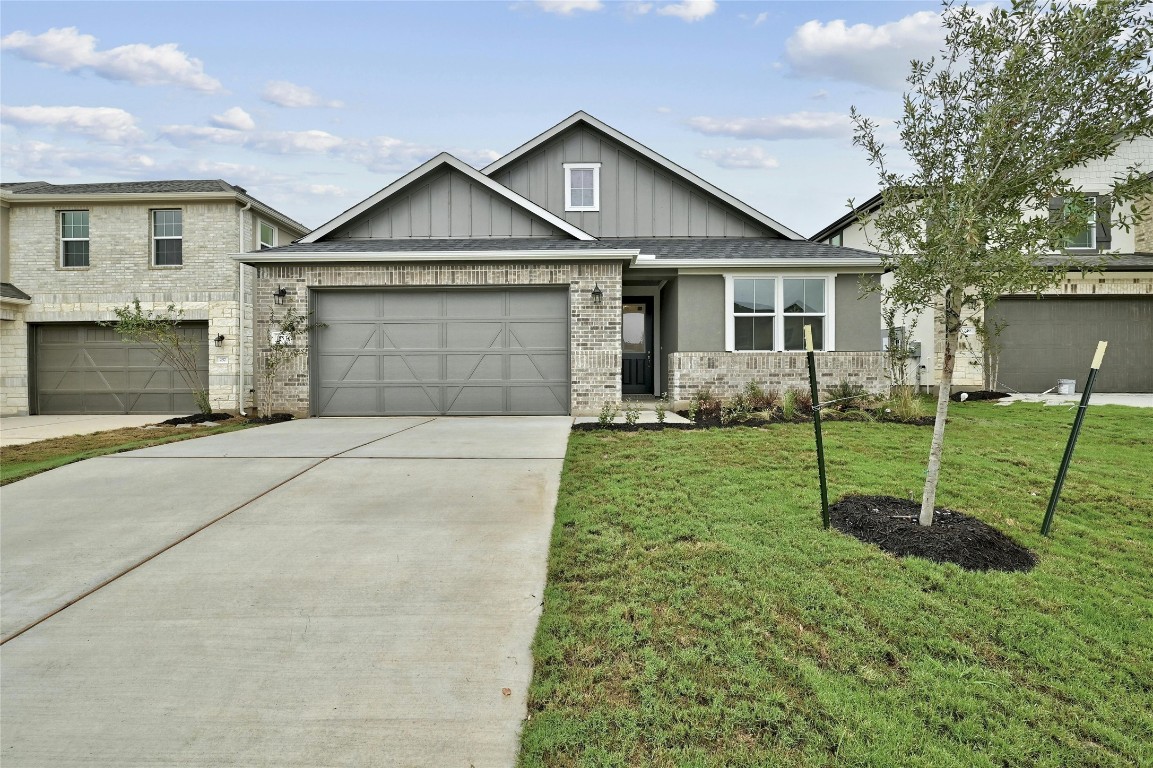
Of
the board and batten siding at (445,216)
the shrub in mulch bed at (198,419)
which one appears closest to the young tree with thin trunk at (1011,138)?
the board and batten siding at (445,216)

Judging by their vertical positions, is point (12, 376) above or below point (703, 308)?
below

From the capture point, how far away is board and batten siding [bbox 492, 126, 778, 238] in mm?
14703

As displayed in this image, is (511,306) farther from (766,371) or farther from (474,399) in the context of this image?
(766,371)

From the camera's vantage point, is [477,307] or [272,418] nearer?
[272,418]

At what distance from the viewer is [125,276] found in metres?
14.1

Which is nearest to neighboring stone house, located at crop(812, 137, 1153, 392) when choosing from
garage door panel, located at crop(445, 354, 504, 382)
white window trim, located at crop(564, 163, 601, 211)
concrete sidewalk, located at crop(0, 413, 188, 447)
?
white window trim, located at crop(564, 163, 601, 211)

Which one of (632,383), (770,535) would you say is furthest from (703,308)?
(770,535)

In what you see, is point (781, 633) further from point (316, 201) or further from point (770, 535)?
point (316, 201)

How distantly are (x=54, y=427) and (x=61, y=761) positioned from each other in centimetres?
1251

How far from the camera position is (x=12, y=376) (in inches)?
559

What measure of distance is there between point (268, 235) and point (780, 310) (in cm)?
1322

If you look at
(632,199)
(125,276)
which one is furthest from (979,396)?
(125,276)

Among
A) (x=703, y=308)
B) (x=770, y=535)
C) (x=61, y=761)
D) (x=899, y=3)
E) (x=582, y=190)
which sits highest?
(x=899, y=3)

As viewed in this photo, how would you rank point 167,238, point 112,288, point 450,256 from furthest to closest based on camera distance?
point 167,238 → point 112,288 → point 450,256
